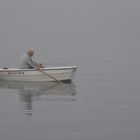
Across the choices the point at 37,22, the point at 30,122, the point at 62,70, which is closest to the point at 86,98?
the point at 62,70

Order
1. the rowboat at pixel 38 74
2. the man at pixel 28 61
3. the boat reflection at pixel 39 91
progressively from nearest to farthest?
the boat reflection at pixel 39 91 < the man at pixel 28 61 < the rowboat at pixel 38 74

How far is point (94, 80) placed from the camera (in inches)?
1745

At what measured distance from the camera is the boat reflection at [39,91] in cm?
3431

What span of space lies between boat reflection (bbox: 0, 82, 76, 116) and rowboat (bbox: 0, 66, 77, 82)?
0.32 meters

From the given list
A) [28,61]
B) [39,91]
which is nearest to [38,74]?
[28,61]

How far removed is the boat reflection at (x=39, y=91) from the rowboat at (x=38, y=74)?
319 millimetres

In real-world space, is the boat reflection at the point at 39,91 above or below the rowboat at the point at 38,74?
below

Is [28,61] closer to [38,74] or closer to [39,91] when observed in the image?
[38,74]

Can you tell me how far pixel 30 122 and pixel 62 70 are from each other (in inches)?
434

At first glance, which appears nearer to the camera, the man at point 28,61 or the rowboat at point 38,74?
the man at point 28,61

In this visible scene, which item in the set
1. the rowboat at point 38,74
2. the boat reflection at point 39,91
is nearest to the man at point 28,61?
the rowboat at point 38,74

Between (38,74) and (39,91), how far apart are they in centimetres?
232

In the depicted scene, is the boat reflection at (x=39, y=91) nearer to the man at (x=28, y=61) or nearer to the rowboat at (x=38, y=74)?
the rowboat at (x=38, y=74)

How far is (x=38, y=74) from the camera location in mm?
39375
